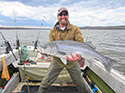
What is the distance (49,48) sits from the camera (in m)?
2.90

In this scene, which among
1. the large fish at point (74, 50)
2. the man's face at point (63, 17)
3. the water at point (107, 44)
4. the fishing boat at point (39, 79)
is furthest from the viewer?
the water at point (107, 44)

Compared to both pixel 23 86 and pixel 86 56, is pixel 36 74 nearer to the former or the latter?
pixel 23 86

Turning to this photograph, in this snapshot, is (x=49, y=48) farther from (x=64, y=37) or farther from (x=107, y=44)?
(x=107, y=44)

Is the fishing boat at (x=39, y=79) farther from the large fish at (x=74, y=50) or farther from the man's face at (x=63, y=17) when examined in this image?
the man's face at (x=63, y=17)

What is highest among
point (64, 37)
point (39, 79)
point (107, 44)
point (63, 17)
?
point (63, 17)

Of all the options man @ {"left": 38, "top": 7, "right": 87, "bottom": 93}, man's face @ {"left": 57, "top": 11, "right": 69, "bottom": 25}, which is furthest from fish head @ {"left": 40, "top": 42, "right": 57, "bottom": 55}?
man's face @ {"left": 57, "top": 11, "right": 69, "bottom": 25}

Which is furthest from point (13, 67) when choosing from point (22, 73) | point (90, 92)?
point (90, 92)

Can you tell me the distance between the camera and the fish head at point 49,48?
2845 mm

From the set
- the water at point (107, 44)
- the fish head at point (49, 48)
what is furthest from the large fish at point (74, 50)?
the water at point (107, 44)

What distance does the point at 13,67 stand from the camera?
507cm

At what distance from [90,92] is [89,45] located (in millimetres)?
2224

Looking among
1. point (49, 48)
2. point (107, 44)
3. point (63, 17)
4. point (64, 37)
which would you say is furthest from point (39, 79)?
point (107, 44)

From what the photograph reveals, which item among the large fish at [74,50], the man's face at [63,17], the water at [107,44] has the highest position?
the man's face at [63,17]

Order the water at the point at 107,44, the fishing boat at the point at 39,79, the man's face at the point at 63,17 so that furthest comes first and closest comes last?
the water at the point at 107,44 → the fishing boat at the point at 39,79 → the man's face at the point at 63,17
